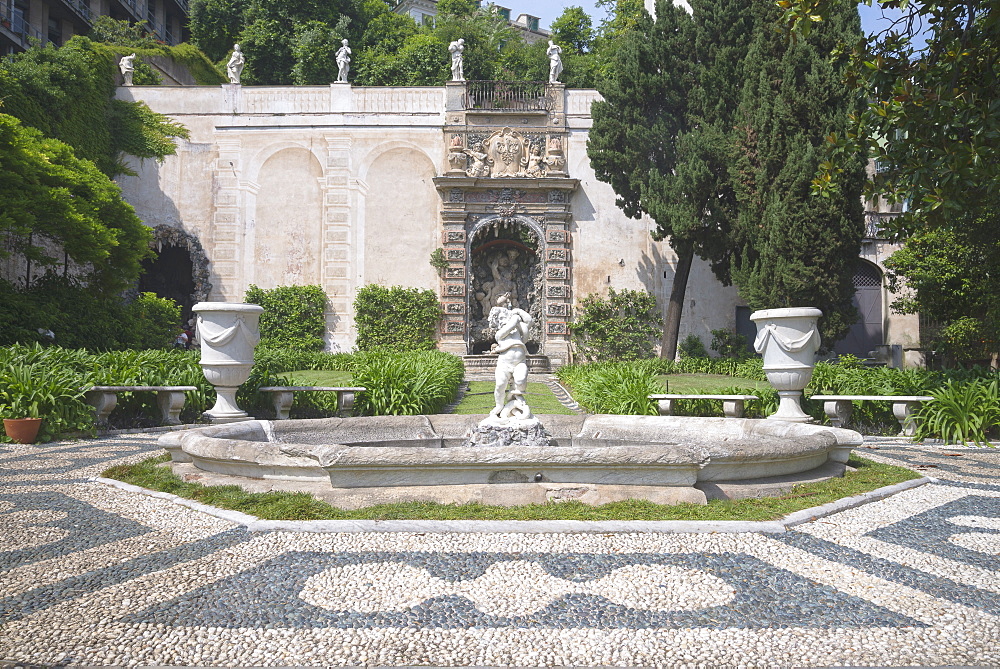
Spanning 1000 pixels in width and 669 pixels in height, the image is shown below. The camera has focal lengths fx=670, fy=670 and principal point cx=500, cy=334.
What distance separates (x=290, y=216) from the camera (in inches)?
702

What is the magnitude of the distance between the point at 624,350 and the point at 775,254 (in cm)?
545

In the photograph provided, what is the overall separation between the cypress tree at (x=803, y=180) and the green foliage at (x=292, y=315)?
10.6 meters

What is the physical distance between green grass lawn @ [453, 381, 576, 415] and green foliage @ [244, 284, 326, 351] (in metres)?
5.22

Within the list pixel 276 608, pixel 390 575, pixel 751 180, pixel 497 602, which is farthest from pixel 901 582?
pixel 751 180

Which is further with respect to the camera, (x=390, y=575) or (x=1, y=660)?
(x=390, y=575)

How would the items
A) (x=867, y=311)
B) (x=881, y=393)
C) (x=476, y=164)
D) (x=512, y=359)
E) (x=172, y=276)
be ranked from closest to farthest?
(x=512, y=359) → (x=881, y=393) → (x=476, y=164) → (x=867, y=311) → (x=172, y=276)

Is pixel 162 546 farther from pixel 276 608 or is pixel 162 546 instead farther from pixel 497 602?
pixel 497 602

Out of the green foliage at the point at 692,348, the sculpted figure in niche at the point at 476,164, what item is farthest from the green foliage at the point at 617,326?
the sculpted figure in niche at the point at 476,164

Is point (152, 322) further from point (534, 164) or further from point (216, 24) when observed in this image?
point (216, 24)

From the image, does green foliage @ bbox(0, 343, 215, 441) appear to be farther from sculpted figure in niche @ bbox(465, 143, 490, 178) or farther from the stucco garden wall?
sculpted figure in niche @ bbox(465, 143, 490, 178)

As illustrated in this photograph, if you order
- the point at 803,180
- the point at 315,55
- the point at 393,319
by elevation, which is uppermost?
the point at 315,55

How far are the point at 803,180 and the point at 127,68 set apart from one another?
17.2 metres

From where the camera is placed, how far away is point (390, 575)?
9.90 feet

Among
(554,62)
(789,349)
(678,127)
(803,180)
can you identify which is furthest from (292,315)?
(789,349)
